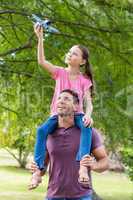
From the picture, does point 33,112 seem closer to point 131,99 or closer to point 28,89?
point 28,89

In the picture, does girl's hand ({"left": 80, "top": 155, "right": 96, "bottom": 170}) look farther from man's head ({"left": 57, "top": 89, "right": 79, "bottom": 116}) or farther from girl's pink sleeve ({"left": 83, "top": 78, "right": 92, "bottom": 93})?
girl's pink sleeve ({"left": 83, "top": 78, "right": 92, "bottom": 93})

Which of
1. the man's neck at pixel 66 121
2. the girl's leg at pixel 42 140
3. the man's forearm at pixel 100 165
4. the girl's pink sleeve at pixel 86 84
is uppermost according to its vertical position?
the girl's pink sleeve at pixel 86 84

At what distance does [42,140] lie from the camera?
3.88 m

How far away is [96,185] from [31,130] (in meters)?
19.1

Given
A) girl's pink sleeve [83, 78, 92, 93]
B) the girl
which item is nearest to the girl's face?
the girl

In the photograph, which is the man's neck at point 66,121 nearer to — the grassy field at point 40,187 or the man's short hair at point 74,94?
the man's short hair at point 74,94

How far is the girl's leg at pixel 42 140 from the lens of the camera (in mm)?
3863

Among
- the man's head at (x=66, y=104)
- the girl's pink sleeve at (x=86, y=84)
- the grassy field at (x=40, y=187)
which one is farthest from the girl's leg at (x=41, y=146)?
the grassy field at (x=40, y=187)

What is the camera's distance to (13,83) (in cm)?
951

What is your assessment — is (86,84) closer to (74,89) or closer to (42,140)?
(74,89)

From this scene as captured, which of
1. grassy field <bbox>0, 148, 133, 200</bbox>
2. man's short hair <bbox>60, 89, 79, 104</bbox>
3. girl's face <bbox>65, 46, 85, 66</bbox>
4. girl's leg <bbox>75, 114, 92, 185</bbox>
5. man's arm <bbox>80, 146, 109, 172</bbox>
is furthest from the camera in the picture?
grassy field <bbox>0, 148, 133, 200</bbox>

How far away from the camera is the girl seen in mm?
3820

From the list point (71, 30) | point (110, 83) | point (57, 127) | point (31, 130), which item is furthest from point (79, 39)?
point (57, 127)

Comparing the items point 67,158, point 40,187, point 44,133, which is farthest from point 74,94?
point 40,187
